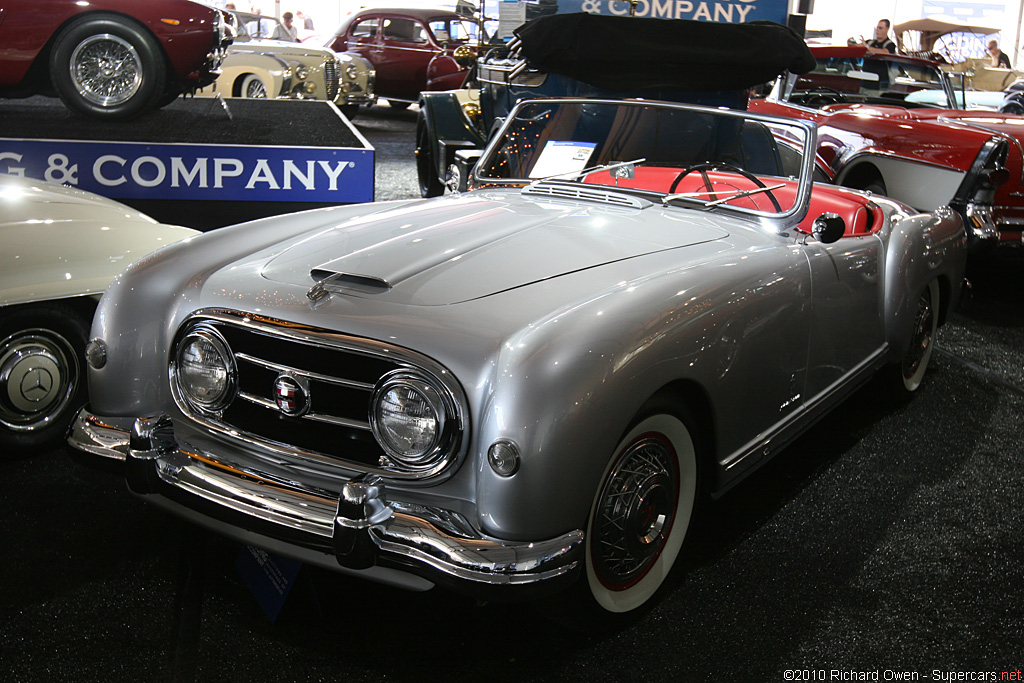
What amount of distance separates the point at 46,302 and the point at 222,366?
1217 millimetres

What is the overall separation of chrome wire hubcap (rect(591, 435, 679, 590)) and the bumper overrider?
237 mm

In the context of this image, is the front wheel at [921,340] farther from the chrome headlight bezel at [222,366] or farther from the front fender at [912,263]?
the chrome headlight bezel at [222,366]

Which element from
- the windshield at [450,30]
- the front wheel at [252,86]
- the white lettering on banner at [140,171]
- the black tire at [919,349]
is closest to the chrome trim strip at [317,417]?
the black tire at [919,349]

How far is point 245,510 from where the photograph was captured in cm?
201

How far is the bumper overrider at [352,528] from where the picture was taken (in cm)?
181

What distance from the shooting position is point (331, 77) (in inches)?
433

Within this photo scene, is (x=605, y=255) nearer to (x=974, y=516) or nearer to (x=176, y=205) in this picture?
(x=974, y=516)

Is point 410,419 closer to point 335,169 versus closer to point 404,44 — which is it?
point 335,169

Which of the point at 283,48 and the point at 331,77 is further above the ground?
the point at 283,48

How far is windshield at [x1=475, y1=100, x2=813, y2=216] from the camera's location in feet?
10.1

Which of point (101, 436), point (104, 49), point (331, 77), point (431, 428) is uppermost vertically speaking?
point (104, 49)

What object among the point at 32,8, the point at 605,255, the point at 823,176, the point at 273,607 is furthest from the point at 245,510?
the point at 823,176

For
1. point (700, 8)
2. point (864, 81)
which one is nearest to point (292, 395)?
point (700, 8)

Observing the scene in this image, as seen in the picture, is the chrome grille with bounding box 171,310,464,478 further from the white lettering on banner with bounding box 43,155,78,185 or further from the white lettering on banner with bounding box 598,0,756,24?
the white lettering on banner with bounding box 598,0,756,24
